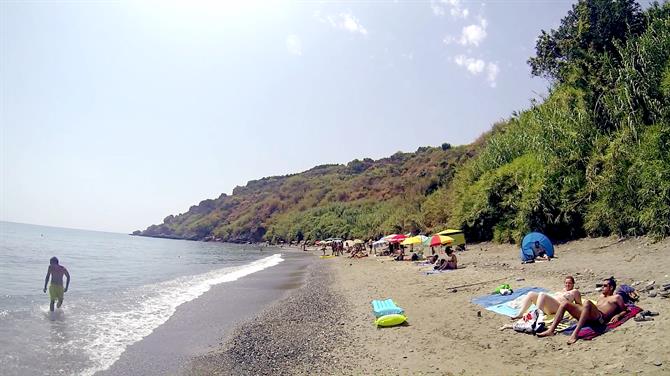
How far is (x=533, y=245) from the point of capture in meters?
15.4

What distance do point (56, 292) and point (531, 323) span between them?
1311cm

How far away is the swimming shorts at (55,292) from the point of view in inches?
505

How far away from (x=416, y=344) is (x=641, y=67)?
14.5 m

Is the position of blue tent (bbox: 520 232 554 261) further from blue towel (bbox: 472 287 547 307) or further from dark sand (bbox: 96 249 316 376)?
dark sand (bbox: 96 249 316 376)

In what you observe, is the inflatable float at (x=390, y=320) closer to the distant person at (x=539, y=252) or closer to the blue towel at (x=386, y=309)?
the blue towel at (x=386, y=309)

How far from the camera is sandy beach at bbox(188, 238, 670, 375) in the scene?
19.2 ft

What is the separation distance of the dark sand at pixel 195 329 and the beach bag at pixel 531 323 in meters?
6.02

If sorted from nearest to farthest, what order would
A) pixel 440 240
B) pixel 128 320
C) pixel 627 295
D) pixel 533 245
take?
pixel 627 295 < pixel 128 320 < pixel 533 245 < pixel 440 240

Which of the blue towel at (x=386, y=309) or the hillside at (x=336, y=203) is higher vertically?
the hillside at (x=336, y=203)

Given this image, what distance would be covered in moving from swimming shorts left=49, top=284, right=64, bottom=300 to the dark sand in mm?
3492

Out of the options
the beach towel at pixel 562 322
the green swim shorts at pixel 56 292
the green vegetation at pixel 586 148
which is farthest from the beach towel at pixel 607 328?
the green swim shorts at pixel 56 292

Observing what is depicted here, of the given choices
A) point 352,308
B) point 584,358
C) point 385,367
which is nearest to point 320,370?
point 385,367

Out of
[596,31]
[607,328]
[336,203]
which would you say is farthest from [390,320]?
[336,203]

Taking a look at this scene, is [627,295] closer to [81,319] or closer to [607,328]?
[607,328]
